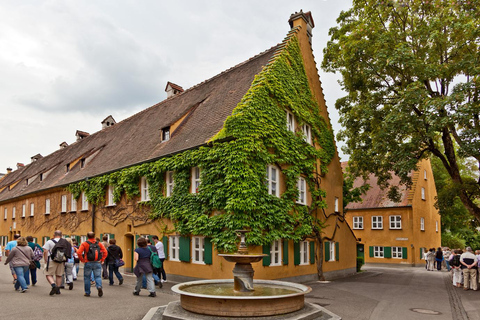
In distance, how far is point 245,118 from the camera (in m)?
15.9

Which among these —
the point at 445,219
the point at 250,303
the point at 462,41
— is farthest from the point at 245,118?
the point at 445,219

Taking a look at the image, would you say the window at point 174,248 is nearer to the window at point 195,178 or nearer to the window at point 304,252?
the window at point 195,178

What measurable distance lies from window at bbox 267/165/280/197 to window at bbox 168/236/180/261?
4434 mm

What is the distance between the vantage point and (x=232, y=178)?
1523cm

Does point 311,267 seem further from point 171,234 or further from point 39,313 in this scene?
point 39,313

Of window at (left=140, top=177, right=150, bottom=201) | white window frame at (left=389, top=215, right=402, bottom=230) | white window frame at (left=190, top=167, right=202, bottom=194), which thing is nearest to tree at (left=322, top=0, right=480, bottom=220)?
white window frame at (left=190, top=167, right=202, bottom=194)

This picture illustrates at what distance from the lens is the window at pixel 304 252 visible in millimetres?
18734

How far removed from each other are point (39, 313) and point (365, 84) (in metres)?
19.0

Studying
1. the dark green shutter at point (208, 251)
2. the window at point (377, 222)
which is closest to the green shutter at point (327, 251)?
the dark green shutter at point (208, 251)

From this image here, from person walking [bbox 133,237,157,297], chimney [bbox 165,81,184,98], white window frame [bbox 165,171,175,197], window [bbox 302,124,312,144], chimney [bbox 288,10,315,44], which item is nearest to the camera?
person walking [bbox 133,237,157,297]

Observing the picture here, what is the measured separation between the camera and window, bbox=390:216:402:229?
3522 centimetres

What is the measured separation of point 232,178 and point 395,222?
24566 mm

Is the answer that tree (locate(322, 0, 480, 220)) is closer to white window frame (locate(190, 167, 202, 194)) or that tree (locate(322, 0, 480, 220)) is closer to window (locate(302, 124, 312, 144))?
window (locate(302, 124, 312, 144))

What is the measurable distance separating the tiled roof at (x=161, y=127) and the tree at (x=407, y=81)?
4.77m
